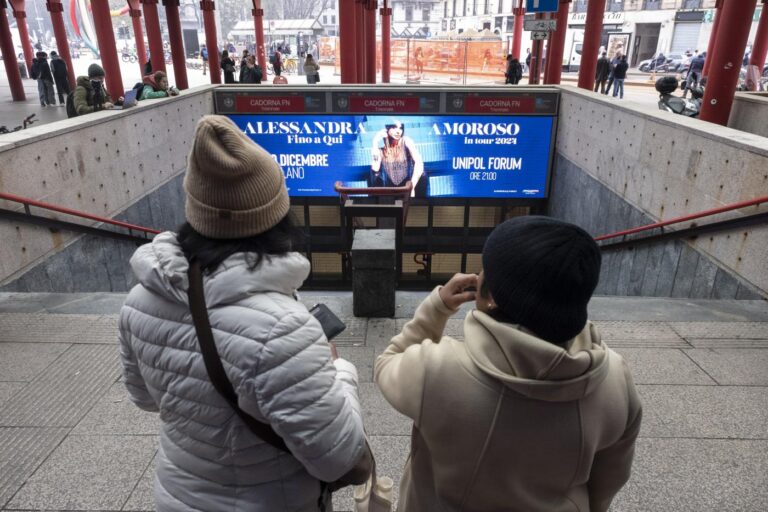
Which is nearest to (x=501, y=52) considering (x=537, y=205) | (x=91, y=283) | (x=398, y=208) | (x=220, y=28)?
(x=537, y=205)

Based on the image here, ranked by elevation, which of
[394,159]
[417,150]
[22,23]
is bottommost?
[394,159]

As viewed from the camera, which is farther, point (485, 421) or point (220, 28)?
point (220, 28)

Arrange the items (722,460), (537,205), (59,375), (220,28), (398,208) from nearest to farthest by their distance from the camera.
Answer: (722,460)
(59,375)
(398,208)
(537,205)
(220,28)

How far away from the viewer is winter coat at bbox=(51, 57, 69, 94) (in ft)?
56.0

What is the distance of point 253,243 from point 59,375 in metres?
3.24

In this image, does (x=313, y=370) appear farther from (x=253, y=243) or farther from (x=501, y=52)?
(x=501, y=52)

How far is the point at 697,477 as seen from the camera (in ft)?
9.26

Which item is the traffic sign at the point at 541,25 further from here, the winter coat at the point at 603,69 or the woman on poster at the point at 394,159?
the winter coat at the point at 603,69

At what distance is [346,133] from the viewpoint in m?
12.7

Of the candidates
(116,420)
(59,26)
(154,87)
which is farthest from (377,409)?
(59,26)

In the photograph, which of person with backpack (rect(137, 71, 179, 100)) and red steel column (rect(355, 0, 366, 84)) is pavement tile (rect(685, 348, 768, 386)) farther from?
red steel column (rect(355, 0, 366, 84))

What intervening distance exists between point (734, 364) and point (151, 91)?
10018 millimetres

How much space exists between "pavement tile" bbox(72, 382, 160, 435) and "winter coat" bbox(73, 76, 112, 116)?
5994 mm

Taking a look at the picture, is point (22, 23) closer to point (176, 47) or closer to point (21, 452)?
point (176, 47)
